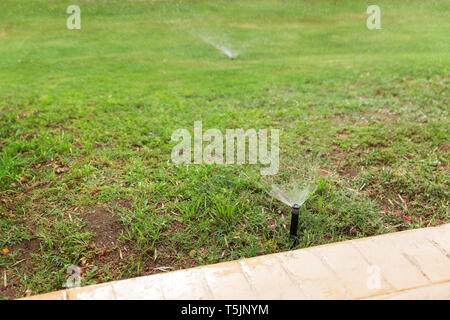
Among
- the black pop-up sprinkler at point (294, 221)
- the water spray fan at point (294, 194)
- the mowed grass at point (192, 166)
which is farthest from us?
the water spray fan at point (294, 194)

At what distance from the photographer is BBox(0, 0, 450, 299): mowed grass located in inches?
109

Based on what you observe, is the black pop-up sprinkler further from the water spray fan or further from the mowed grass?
the water spray fan

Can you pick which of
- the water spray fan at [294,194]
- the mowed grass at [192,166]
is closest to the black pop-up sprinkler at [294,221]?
the mowed grass at [192,166]

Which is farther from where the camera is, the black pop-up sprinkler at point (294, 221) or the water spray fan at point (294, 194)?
the water spray fan at point (294, 194)

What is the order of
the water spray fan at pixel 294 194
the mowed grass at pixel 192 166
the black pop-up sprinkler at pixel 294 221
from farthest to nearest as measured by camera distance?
1. the water spray fan at pixel 294 194
2. the mowed grass at pixel 192 166
3. the black pop-up sprinkler at pixel 294 221

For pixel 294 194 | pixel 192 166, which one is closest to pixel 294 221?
pixel 294 194

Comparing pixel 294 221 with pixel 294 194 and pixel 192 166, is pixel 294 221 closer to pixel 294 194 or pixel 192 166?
pixel 294 194

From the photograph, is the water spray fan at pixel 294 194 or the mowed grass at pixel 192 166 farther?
the water spray fan at pixel 294 194

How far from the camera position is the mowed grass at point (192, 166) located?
2.78 meters

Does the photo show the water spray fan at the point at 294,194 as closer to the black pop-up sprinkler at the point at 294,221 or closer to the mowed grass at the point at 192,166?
the mowed grass at the point at 192,166

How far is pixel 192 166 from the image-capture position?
3697 millimetres

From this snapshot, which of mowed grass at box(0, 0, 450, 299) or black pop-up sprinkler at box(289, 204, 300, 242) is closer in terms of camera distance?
black pop-up sprinkler at box(289, 204, 300, 242)

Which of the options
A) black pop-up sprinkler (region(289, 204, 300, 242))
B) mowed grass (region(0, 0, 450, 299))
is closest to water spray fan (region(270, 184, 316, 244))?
mowed grass (region(0, 0, 450, 299))

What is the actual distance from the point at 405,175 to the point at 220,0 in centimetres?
1070
